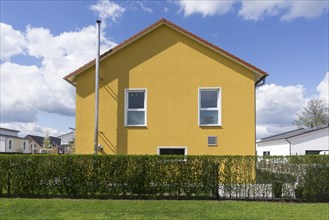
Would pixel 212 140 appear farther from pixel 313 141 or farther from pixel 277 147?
pixel 277 147

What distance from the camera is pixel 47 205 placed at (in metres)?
9.86

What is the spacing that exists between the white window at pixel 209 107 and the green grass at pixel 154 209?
445 centimetres

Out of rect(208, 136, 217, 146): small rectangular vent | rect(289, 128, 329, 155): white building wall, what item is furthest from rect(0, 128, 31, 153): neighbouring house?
rect(208, 136, 217, 146): small rectangular vent

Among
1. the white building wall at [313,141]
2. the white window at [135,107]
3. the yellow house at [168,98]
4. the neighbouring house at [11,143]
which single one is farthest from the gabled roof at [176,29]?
the neighbouring house at [11,143]

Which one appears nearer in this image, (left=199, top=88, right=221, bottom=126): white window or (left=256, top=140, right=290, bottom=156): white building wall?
(left=199, top=88, right=221, bottom=126): white window

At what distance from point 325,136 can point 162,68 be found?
25.2 m

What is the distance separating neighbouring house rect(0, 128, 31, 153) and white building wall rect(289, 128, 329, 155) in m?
57.0

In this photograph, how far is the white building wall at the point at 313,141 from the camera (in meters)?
33.8

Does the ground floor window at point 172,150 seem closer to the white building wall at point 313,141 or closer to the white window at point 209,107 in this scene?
the white window at point 209,107

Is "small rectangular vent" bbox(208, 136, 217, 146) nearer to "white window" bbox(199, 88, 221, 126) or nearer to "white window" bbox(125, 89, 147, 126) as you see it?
"white window" bbox(199, 88, 221, 126)

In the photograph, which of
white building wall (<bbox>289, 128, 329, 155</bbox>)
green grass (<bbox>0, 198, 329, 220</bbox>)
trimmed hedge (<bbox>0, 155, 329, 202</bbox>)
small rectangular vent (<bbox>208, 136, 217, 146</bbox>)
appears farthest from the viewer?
white building wall (<bbox>289, 128, 329, 155</bbox>)

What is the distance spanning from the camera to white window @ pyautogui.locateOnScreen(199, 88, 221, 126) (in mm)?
14484

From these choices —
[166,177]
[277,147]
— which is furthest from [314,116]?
[166,177]

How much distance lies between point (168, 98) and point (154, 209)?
6096 millimetres
